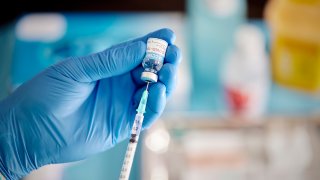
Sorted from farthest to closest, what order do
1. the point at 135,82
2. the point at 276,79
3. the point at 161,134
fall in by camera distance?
the point at 276,79 < the point at 161,134 < the point at 135,82

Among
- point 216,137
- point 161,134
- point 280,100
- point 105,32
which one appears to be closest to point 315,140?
point 280,100

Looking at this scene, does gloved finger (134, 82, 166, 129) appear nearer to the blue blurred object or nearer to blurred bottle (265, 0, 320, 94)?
blurred bottle (265, 0, 320, 94)

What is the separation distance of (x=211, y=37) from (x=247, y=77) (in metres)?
0.23

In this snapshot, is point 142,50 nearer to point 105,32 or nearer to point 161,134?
point 161,134

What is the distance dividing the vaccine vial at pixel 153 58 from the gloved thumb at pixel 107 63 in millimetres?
22

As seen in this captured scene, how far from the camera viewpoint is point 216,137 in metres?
1.73

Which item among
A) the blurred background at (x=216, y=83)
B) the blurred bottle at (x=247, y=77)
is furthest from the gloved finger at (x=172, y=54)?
the blurred bottle at (x=247, y=77)

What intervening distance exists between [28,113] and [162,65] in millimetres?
304

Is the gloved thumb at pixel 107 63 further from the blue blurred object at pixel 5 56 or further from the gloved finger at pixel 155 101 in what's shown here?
A: the blue blurred object at pixel 5 56

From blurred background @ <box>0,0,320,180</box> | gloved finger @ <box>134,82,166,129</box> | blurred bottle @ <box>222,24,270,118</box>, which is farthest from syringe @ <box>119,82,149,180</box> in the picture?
blurred bottle @ <box>222,24,270,118</box>

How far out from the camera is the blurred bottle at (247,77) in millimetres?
1723

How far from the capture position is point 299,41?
5.03ft

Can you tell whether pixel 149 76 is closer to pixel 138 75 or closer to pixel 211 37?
pixel 138 75

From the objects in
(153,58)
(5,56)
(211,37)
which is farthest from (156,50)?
(5,56)
